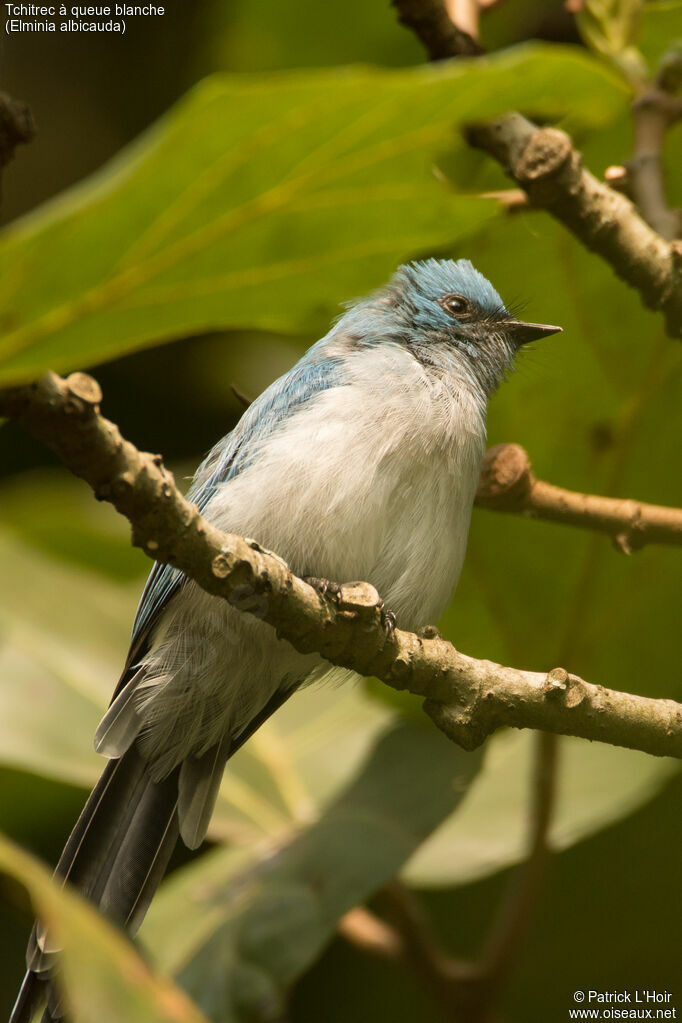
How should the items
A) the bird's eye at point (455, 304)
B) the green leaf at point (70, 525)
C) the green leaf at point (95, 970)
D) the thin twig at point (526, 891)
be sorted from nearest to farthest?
the green leaf at point (95, 970), the thin twig at point (526, 891), the bird's eye at point (455, 304), the green leaf at point (70, 525)

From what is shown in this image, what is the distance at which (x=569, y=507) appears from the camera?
8.86 feet

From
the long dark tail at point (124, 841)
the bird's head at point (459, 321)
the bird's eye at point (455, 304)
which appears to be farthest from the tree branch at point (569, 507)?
the long dark tail at point (124, 841)

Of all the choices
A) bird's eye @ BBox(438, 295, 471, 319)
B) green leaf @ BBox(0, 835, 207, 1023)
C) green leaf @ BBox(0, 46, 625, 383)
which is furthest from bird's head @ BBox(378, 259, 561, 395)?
green leaf @ BBox(0, 835, 207, 1023)

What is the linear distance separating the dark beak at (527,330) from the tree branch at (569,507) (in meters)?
→ 0.66

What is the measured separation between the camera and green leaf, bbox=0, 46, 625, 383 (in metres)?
1.89

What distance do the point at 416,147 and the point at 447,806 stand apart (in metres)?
1.96

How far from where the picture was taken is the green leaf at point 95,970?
1408 millimetres

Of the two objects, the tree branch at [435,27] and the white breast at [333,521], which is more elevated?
the tree branch at [435,27]

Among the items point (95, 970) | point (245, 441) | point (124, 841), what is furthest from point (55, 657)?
point (95, 970)

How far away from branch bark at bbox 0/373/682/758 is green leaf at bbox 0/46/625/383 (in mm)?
509

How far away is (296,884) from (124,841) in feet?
1.72

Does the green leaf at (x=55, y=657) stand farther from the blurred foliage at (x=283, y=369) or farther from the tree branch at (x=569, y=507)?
the tree branch at (x=569, y=507)

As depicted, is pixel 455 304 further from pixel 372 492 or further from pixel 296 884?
pixel 296 884

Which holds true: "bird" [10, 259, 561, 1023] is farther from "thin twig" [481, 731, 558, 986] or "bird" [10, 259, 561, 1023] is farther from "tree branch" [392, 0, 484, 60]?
"tree branch" [392, 0, 484, 60]
